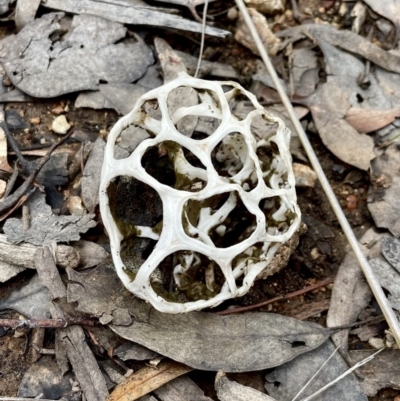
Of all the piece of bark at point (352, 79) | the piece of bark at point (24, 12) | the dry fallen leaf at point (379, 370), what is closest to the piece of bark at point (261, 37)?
the piece of bark at point (352, 79)

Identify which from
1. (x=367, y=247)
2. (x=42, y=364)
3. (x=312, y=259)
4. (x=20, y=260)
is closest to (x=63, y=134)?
(x=20, y=260)

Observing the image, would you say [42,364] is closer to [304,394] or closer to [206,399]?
[206,399]

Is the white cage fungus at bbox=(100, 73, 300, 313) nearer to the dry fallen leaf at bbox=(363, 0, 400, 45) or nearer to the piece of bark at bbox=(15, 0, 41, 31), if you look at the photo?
the piece of bark at bbox=(15, 0, 41, 31)

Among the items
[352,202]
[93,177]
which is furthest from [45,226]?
[352,202]

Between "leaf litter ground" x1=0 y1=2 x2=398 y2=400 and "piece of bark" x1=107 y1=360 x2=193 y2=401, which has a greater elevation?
"leaf litter ground" x1=0 y1=2 x2=398 y2=400

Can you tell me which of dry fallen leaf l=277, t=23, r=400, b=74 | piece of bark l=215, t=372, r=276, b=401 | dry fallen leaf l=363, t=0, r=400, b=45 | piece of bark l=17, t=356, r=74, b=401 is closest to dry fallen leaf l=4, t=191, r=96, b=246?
piece of bark l=17, t=356, r=74, b=401

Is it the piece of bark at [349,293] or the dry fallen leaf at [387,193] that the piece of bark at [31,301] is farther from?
the dry fallen leaf at [387,193]
